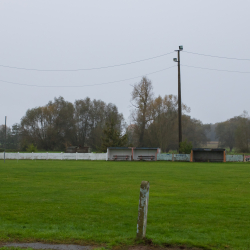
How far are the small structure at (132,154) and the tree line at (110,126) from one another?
9922 mm

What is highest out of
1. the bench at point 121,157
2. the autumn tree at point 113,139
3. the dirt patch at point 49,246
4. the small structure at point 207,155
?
the autumn tree at point 113,139

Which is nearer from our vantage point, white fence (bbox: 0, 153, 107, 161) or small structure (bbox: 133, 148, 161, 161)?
small structure (bbox: 133, 148, 161, 161)

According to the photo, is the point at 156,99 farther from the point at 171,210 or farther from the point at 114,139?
the point at 171,210

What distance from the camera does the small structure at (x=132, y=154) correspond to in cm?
4738

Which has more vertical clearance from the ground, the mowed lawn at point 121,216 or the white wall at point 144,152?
the white wall at point 144,152

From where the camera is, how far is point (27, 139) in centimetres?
7838

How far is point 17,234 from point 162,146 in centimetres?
6142

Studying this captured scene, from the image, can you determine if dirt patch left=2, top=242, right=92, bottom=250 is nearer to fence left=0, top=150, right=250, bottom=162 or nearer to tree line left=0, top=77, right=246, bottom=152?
fence left=0, top=150, right=250, bottom=162

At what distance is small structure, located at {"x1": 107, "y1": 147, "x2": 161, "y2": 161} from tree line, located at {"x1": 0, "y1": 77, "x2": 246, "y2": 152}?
992 cm

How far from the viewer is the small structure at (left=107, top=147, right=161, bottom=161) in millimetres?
47375

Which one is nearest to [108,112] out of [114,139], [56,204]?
[114,139]

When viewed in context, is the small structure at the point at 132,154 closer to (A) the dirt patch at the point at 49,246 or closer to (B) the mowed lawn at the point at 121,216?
(B) the mowed lawn at the point at 121,216

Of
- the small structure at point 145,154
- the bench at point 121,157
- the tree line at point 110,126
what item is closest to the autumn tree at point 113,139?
the tree line at point 110,126

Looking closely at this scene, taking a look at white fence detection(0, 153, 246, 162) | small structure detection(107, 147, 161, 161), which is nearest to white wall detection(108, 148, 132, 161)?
small structure detection(107, 147, 161, 161)
